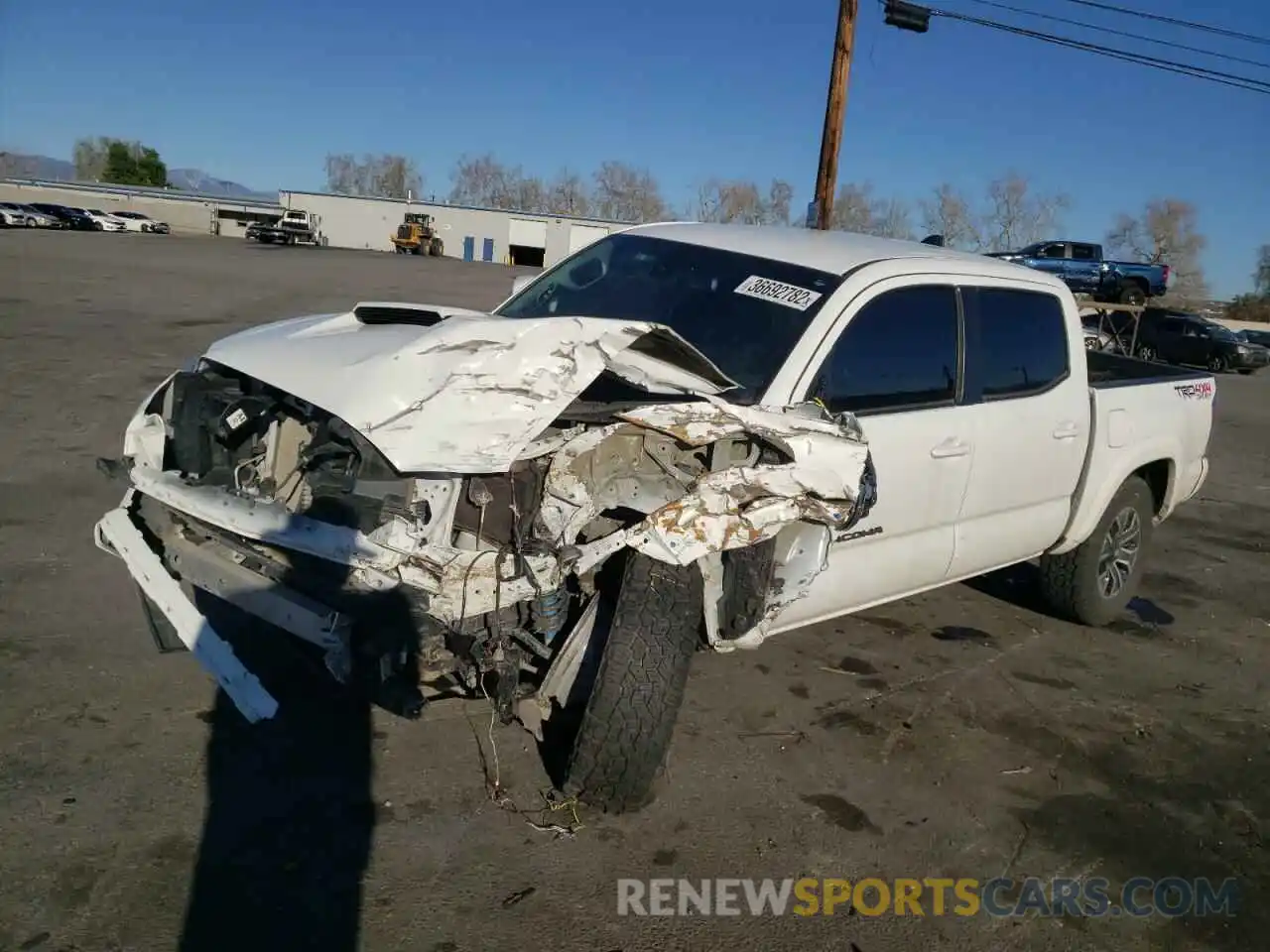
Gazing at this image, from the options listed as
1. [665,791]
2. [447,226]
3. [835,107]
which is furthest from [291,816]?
[447,226]

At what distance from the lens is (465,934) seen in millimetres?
2783

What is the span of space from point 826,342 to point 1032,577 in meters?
3.35

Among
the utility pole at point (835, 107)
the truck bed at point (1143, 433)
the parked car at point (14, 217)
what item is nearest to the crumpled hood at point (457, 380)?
the truck bed at point (1143, 433)

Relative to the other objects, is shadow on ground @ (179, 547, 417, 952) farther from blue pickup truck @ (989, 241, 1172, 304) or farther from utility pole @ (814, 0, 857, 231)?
blue pickup truck @ (989, 241, 1172, 304)

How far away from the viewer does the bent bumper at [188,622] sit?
317cm

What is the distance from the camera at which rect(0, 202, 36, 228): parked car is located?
4600cm

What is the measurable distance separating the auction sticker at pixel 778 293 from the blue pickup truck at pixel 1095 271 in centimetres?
2663

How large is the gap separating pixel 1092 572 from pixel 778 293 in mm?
2776

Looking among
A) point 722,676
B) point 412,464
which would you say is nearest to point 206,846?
point 412,464

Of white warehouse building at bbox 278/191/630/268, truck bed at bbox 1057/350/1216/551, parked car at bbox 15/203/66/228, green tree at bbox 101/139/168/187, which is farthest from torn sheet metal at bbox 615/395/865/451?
green tree at bbox 101/139/168/187

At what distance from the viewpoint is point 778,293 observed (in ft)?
13.4

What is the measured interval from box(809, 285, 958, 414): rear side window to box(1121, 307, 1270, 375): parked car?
25.8 meters

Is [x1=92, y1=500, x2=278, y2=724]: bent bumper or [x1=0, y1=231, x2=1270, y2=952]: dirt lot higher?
[x1=92, y1=500, x2=278, y2=724]: bent bumper

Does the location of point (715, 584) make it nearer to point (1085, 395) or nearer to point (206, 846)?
point (206, 846)
